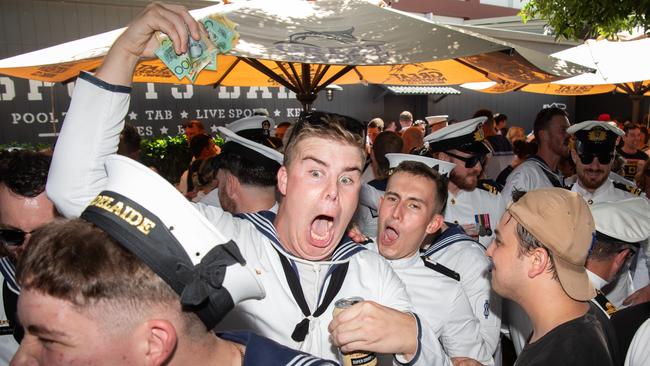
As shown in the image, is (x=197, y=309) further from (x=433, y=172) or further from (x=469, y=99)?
(x=469, y=99)

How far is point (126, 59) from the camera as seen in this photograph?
183cm

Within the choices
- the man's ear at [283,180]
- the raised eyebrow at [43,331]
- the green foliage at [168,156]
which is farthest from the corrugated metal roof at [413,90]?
the raised eyebrow at [43,331]

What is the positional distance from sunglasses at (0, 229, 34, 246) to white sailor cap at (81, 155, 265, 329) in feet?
4.42

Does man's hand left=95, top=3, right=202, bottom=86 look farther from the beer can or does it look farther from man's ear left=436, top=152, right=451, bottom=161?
man's ear left=436, top=152, right=451, bottom=161

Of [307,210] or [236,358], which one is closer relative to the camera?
[236,358]

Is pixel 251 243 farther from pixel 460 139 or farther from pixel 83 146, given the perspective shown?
pixel 460 139

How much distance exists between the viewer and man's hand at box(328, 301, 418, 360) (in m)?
1.60

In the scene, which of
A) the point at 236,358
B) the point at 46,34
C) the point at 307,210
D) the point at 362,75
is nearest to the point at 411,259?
the point at 307,210

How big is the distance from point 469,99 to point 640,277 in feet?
60.5

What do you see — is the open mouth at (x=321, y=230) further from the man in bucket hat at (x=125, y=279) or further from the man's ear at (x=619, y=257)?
the man's ear at (x=619, y=257)

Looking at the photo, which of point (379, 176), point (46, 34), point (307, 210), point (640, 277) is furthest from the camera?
point (46, 34)

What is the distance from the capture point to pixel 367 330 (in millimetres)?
1599

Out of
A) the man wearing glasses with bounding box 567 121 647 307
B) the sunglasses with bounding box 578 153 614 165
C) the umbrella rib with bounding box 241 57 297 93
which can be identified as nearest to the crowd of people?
the man wearing glasses with bounding box 567 121 647 307

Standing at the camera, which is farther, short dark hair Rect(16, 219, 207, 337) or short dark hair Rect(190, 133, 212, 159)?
short dark hair Rect(190, 133, 212, 159)
